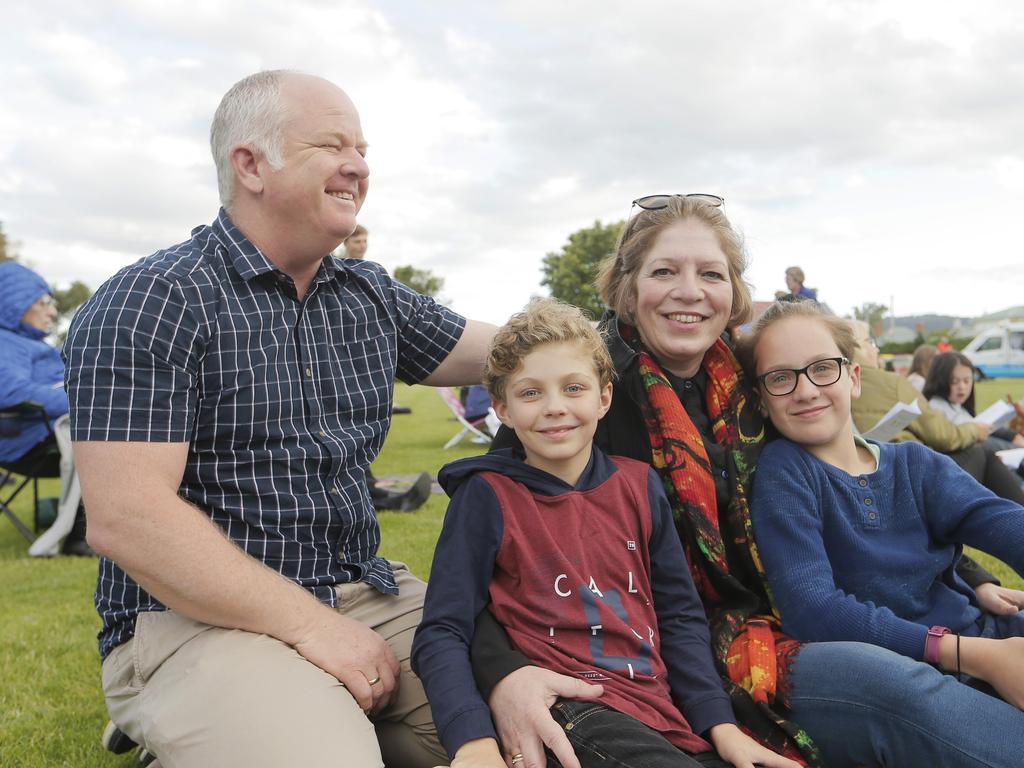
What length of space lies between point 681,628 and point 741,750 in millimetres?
340

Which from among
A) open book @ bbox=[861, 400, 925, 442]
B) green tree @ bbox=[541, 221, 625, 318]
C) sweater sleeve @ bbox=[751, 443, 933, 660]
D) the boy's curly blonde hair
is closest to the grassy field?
open book @ bbox=[861, 400, 925, 442]

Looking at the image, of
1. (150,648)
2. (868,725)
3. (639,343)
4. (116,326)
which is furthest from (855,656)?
(116,326)

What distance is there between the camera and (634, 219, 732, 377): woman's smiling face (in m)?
2.51

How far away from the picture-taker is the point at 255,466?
86.8 inches

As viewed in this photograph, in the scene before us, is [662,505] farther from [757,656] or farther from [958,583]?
[958,583]

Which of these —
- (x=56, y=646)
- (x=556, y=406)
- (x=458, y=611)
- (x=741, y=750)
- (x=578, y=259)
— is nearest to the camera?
(x=741, y=750)

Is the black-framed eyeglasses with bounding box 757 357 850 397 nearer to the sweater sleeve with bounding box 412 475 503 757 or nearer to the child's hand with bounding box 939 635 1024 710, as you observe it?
the child's hand with bounding box 939 635 1024 710

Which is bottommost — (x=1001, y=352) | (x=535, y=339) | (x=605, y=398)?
(x=605, y=398)

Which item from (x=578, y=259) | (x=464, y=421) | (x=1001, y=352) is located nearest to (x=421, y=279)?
(x=578, y=259)

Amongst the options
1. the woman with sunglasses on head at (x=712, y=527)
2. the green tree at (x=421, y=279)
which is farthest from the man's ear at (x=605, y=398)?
the green tree at (x=421, y=279)

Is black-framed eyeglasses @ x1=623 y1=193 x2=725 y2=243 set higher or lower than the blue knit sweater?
higher

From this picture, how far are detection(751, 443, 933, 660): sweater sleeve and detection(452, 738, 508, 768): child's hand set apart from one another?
0.91m

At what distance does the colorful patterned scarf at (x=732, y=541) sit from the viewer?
2.04 m

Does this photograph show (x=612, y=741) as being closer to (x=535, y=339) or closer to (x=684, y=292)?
(x=535, y=339)
